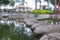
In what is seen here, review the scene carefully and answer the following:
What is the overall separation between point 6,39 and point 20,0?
51426 mm

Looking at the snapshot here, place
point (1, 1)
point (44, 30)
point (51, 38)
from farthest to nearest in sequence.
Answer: point (1, 1) → point (44, 30) → point (51, 38)

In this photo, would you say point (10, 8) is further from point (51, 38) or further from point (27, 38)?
point (51, 38)

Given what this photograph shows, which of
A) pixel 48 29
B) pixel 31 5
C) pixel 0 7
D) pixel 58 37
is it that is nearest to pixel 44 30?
pixel 48 29

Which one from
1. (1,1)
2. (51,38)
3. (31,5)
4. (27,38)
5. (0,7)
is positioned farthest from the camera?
(31,5)

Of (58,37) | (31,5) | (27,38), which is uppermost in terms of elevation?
(58,37)

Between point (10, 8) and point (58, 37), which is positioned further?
point (10, 8)

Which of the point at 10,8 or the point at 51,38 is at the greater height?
the point at 51,38

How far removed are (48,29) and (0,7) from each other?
44.3 m

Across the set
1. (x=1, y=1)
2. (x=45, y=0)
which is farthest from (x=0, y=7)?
(x=45, y=0)

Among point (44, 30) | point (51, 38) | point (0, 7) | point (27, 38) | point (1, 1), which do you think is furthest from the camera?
point (0, 7)

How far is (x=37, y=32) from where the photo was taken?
526 inches

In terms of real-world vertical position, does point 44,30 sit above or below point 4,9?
above

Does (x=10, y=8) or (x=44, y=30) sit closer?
(x=44, y=30)

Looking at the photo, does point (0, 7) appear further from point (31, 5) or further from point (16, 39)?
point (16, 39)
